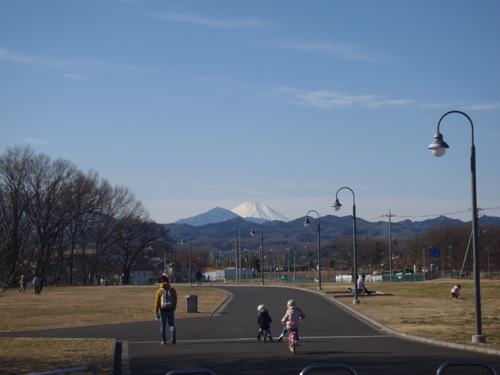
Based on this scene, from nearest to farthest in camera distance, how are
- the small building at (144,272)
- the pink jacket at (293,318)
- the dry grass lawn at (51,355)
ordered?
the dry grass lawn at (51,355), the pink jacket at (293,318), the small building at (144,272)

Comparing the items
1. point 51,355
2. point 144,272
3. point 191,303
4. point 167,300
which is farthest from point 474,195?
point 144,272

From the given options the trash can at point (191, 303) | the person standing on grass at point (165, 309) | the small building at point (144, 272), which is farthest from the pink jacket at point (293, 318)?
the small building at point (144, 272)

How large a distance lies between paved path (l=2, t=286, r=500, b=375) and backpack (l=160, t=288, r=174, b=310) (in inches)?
42.1

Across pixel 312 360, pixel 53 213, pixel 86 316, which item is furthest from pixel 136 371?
pixel 53 213

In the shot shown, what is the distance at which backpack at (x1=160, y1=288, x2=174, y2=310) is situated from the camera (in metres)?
16.3

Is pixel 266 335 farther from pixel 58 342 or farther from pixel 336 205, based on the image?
pixel 336 205

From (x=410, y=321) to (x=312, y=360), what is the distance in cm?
983

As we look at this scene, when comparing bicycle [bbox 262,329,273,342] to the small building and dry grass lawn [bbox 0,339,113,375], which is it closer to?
dry grass lawn [bbox 0,339,113,375]

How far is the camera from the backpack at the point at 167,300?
1627cm

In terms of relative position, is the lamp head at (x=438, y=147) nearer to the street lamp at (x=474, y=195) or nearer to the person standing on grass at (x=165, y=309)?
the street lamp at (x=474, y=195)

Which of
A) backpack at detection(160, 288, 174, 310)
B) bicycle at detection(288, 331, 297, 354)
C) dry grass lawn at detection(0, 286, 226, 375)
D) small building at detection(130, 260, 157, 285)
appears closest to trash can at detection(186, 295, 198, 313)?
dry grass lawn at detection(0, 286, 226, 375)

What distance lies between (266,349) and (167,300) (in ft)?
10.1

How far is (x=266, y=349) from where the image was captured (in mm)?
15367

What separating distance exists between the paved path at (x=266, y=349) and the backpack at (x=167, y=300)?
3.51ft
